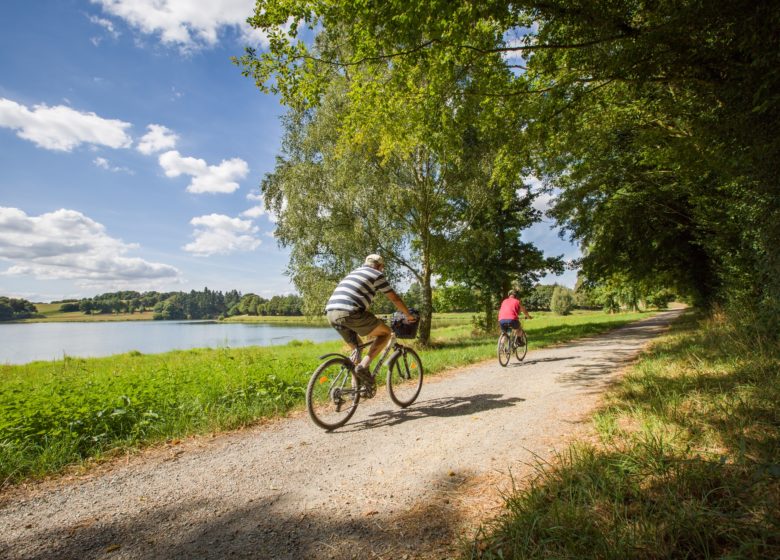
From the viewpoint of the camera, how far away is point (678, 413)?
369cm

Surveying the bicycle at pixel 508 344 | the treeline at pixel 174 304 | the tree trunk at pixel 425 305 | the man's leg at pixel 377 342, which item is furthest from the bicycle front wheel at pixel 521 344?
the treeline at pixel 174 304

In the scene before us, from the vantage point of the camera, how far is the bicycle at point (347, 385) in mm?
4891

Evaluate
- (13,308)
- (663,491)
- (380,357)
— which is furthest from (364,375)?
(13,308)

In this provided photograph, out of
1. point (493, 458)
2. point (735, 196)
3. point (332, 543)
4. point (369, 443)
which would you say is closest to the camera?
point (332, 543)

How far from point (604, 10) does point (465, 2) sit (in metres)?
1.97

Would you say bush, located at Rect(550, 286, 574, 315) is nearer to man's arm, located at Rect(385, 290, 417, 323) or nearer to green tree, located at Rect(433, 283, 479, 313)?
green tree, located at Rect(433, 283, 479, 313)

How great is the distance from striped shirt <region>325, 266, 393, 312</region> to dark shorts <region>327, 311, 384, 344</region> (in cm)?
8

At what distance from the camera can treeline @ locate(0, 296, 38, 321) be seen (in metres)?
68.3

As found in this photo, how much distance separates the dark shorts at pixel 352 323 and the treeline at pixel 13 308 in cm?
9460

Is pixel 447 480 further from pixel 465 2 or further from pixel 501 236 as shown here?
pixel 501 236

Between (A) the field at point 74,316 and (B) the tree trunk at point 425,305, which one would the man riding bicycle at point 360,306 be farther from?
(A) the field at point 74,316

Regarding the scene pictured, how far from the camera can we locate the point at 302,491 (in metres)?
3.23

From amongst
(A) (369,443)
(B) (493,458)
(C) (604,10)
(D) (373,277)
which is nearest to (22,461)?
(A) (369,443)

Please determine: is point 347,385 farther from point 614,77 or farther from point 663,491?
point 614,77
